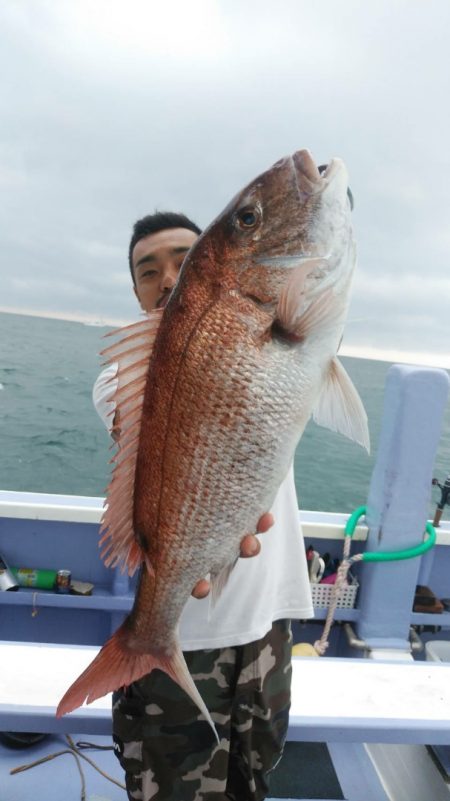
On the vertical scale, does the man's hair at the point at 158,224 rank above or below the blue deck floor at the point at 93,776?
above

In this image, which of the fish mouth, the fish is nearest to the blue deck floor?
the fish

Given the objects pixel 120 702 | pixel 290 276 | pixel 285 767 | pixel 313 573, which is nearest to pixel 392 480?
pixel 313 573

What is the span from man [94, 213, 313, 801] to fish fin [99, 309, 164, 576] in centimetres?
30

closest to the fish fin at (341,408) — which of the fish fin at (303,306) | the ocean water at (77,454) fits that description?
the fish fin at (303,306)

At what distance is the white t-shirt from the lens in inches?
58.6

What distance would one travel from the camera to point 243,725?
152 cm

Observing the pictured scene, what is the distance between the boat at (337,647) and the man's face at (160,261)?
141 centimetres

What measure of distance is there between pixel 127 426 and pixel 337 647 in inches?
138

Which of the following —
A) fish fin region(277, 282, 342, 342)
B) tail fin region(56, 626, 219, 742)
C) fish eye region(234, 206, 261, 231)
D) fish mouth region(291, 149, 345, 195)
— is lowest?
tail fin region(56, 626, 219, 742)

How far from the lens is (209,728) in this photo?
1.50 metres

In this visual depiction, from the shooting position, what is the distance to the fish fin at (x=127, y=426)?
124cm

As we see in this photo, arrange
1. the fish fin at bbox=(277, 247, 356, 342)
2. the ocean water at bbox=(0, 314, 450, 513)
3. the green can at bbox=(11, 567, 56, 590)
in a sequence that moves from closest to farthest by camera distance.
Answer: the fish fin at bbox=(277, 247, 356, 342) → the green can at bbox=(11, 567, 56, 590) → the ocean water at bbox=(0, 314, 450, 513)

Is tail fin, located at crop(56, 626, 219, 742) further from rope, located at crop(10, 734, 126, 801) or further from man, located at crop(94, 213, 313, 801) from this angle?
rope, located at crop(10, 734, 126, 801)

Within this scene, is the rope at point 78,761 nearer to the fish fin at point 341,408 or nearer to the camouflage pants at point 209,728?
the camouflage pants at point 209,728
